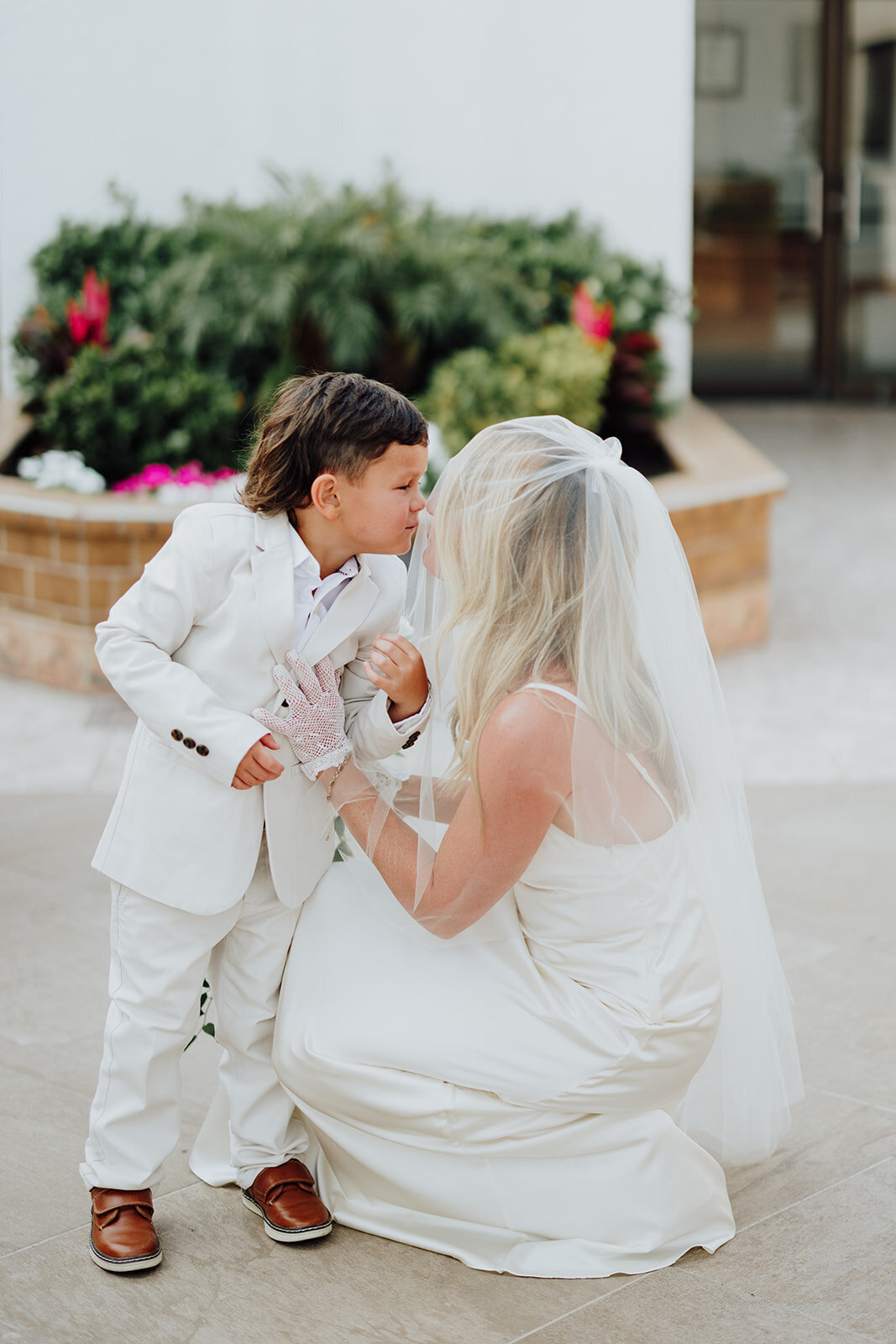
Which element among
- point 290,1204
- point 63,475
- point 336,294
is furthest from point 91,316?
point 290,1204

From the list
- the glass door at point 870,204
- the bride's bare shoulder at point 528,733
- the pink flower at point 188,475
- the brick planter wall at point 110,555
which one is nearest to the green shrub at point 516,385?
the brick planter wall at point 110,555

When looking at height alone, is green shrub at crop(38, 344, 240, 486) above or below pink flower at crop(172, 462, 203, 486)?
above

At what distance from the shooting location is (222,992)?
8.70 feet

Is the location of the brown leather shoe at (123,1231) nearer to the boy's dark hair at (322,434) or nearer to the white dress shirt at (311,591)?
the white dress shirt at (311,591)

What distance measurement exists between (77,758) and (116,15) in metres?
5.02

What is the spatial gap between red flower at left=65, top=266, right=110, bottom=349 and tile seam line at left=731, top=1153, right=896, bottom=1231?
19.1 ft

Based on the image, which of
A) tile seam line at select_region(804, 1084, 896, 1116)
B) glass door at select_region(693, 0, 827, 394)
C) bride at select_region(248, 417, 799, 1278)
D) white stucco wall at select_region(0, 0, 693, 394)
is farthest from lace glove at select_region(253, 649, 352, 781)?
glass door at select_region(693, 0, 827, 394)

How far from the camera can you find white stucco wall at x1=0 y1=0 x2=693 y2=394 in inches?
334

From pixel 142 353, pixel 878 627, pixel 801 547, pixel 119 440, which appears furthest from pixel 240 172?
pixel 878 627

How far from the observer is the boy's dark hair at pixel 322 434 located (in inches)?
95.0

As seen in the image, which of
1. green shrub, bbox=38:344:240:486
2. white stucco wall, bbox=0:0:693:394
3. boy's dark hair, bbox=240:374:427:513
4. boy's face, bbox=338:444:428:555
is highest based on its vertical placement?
white stucco wall, bbox=0:0:693:394

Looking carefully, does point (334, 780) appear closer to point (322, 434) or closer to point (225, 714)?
point (225, 714)

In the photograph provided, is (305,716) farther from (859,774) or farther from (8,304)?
(8,304)

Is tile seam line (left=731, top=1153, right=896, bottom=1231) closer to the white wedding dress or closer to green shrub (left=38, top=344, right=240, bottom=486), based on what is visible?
the white wedding dress
